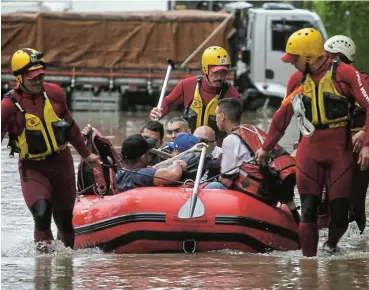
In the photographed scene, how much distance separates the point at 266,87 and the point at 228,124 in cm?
2055

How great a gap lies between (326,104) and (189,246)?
5.58ft

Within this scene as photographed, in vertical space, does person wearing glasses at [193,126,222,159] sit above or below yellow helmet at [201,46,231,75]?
below

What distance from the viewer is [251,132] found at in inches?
476

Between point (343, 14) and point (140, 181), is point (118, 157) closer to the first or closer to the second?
point (140, 181)

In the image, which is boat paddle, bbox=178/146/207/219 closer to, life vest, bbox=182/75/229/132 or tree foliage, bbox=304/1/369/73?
life vest, bbox=182/75/229/132

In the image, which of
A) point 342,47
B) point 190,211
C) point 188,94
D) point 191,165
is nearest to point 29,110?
point 190,211

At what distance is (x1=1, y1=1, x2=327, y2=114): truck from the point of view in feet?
110

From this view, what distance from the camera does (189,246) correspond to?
38.4 ft

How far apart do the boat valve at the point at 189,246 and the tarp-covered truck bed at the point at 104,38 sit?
2215 cm

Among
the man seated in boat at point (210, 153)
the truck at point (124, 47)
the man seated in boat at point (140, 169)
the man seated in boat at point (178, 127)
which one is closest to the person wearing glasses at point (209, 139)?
the man seated in boat at point (210, 153)

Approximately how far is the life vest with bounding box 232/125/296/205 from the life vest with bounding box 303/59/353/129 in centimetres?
77

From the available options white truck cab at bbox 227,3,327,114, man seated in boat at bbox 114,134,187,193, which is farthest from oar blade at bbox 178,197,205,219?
white truck cab at bbox 227,3,327,114

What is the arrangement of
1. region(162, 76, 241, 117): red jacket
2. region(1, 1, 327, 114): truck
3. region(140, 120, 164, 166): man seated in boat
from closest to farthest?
region(140, 120, 164, 166): man seated in boat, region(162, 76, 241, 117): red jacket, region(1, 1, 327, 114): truck

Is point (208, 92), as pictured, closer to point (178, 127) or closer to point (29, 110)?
point (178, 127)
